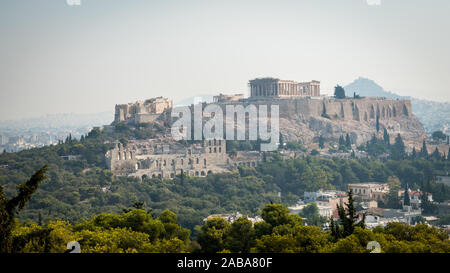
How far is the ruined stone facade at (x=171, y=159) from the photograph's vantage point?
57.1 meters

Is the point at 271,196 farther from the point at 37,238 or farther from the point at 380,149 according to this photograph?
the point at 37,238

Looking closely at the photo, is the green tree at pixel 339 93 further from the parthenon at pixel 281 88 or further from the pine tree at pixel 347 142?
the pine tree at pixel 347 142

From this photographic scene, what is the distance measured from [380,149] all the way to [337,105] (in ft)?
37.6

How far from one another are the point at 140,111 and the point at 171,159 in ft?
42.3

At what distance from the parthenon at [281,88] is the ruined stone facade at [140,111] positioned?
55.9 feet

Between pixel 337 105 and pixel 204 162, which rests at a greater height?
pixel 337 105

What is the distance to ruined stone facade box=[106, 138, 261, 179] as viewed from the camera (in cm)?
5706

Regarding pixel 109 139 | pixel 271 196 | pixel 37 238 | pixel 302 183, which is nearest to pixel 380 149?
pixel 302 183

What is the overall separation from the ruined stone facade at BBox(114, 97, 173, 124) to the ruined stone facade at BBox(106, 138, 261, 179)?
4.58 meters

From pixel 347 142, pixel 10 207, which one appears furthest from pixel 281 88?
pixel 10 207

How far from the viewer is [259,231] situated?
83.8 feet

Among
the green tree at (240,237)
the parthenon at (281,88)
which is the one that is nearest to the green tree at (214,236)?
the green tree at (240,237)

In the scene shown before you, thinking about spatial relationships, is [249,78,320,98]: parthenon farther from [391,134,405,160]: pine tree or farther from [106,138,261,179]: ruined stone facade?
[106,138,261,179]: ruined stone facade
